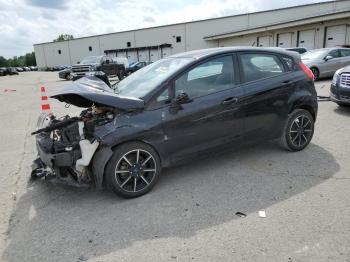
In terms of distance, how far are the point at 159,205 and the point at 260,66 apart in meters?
2.59

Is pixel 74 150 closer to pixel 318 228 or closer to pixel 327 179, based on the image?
pixel 318 228

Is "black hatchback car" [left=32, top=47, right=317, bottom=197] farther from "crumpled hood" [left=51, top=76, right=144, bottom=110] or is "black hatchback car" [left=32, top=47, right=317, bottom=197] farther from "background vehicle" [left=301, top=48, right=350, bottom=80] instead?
"background vehicle" [left=301, top=48, right=350, bottom=80]

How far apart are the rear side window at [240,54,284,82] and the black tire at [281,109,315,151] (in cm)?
76

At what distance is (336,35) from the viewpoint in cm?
2717

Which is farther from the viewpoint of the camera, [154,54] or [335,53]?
[154,54]

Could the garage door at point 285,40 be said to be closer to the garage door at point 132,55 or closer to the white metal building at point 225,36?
the white metal building at point 225,36

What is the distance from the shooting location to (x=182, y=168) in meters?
4.76

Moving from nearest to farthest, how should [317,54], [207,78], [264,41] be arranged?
[207,78], [317,54], [264,41]

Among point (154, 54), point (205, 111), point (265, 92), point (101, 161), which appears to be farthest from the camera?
point (154, 54)

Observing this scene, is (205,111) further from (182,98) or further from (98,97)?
(98,97)

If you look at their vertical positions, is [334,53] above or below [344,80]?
above

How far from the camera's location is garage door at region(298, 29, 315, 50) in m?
28.8

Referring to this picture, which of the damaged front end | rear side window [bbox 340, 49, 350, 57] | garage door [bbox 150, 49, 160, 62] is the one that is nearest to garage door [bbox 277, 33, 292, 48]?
rear side window [bbox 340, 49, 350, 57]

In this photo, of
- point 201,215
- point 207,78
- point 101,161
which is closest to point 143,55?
point 207,78
